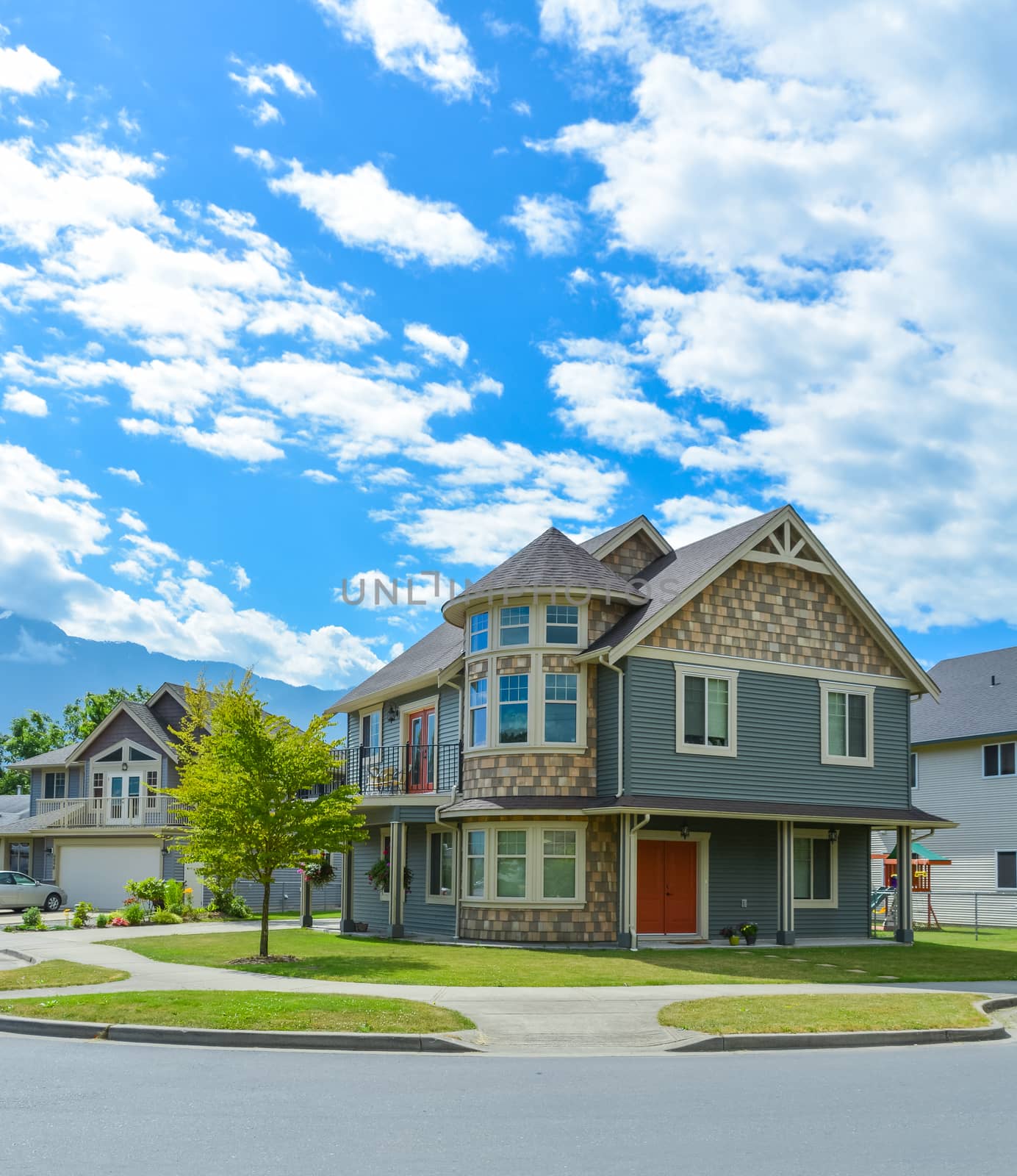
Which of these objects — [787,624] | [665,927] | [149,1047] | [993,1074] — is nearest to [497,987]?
[149,1047]

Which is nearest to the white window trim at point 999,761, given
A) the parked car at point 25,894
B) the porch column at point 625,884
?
the porch column at point 625,884

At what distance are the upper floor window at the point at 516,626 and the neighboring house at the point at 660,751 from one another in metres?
0.04

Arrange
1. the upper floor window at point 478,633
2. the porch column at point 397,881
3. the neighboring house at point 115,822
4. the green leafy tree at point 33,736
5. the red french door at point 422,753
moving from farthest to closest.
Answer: the green leafy tree at point 33,736 < the neighboring house at point 115,822 < the red french door at point 422,753 < the porch column at point 397,881 < the upper floor window at point 478,633

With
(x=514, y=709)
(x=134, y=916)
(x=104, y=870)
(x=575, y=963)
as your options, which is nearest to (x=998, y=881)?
(x=514, y=709)

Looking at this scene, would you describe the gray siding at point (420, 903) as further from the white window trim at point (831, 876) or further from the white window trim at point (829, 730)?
the white window trim at point (829, 730)

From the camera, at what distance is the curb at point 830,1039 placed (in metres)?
12.8

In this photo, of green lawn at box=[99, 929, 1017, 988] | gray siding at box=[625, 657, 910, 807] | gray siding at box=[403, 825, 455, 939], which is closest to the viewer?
green lawn at box=[99, 929, 1017, 988]

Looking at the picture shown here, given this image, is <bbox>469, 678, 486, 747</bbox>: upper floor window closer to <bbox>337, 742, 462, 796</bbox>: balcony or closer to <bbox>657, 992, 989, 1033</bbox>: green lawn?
<bbox>337, 742, 462, 796</bbox>: balcony

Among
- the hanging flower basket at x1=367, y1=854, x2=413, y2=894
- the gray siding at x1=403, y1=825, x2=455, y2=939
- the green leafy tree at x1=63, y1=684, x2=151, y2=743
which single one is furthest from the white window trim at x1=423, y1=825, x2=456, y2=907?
the green leafy tree at x1=63, y1=684, x2=151, y2=743

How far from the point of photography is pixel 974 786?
3956cm

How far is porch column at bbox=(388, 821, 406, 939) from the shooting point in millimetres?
27281

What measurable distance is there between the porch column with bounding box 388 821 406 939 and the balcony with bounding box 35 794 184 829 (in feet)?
64.8

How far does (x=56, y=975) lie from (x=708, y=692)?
13928mm

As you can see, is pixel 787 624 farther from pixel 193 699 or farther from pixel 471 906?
pixel 193 699
